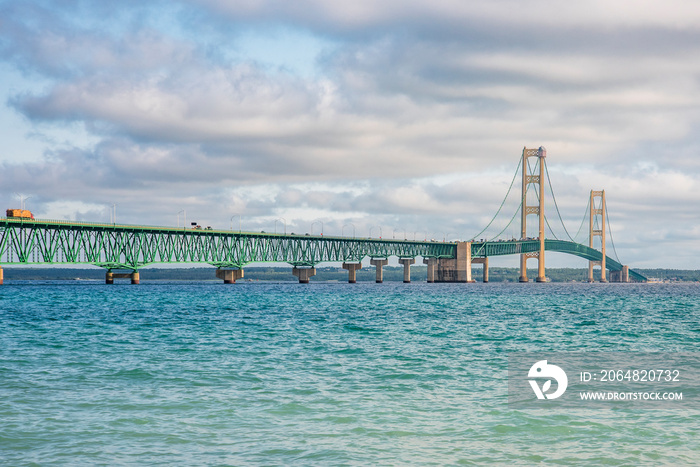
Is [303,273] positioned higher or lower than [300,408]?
higher

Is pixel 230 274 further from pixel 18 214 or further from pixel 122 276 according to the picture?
pixel 18 214

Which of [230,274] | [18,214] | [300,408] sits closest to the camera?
[300,408]

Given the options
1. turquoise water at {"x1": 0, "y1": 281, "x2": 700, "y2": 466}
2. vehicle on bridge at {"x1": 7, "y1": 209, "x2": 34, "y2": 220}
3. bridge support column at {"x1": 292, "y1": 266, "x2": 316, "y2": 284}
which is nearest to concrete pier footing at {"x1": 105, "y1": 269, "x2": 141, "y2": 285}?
vehicle on bridge at {"x1": 7, "y1": 209, "x2": 34, "y2": 220}

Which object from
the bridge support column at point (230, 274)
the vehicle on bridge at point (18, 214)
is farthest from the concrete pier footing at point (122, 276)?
the vehicle on bridge at point (18, 214)

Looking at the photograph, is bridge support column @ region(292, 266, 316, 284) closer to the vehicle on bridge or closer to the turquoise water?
the vehicle on bridge

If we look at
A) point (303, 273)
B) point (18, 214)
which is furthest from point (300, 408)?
point (303, 273)

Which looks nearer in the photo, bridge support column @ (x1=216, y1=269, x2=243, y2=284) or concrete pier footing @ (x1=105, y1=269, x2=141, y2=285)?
concrete pier footing @ (x1=105, y1=269, x2=141, y2=285)

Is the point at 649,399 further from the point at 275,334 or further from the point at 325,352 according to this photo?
the point at 275,334

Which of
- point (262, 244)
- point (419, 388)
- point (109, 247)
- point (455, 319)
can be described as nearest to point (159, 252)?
point (109, 247)

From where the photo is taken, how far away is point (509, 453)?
43.0 ft

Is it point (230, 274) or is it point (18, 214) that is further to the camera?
point (230, 274)

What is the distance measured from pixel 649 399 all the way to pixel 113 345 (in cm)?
2186

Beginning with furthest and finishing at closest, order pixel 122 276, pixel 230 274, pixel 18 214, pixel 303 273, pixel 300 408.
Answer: pixel 303 273, pixel 230 274, pixel 122 276, pixel 18 214, pixel 300 408

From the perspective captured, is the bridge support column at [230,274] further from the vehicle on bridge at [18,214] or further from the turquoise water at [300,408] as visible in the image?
the turquoise water at [300,408]
